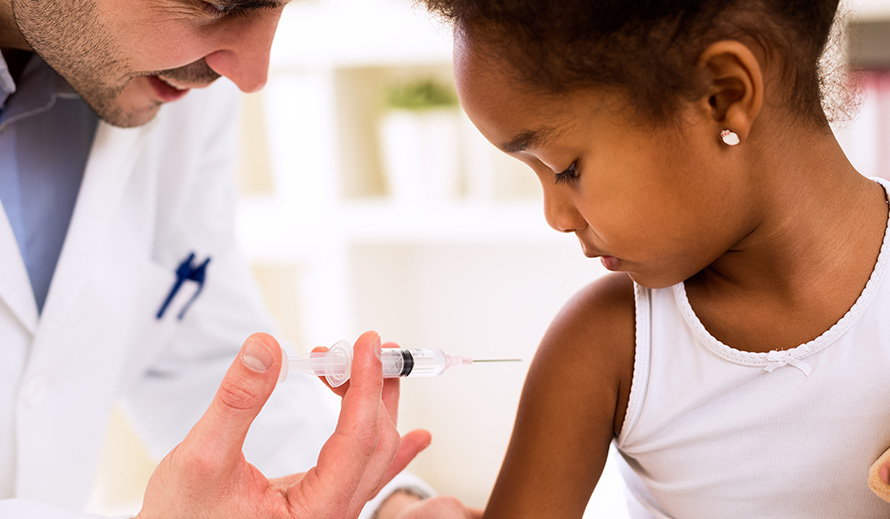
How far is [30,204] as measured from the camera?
128cm

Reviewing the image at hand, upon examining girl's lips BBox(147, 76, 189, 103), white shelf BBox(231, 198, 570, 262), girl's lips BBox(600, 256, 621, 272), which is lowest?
white shelf BBox(231, 198, 570, 262)

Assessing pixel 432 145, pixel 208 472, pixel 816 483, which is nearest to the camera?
pixel 208 472

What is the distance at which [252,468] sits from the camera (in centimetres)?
85

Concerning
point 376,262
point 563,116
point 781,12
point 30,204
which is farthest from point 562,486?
point 376,262

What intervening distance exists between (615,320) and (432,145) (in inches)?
59.0

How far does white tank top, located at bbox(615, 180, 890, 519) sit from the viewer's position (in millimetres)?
891

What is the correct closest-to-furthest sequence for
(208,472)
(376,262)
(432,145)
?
1. (208,472)
2. (432,145)
3. (376,262)

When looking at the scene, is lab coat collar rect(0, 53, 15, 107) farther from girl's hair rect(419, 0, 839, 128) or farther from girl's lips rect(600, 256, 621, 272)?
girl's lips rect(600, 256, 621, 272)

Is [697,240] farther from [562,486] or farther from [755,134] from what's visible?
[562,486]

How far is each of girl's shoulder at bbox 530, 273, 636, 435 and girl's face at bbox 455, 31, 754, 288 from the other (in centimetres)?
12

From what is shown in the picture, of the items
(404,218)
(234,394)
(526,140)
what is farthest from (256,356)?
(404,218)

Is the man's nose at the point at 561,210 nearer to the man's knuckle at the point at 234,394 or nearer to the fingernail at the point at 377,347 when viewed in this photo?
the fingernail at the point at 377,347

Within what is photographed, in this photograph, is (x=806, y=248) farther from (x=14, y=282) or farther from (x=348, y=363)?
(x=14, y=282)

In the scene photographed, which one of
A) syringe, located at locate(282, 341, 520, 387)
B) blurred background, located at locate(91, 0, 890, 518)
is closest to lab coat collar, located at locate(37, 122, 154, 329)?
syringe, located at locate(282, 341, 520, 387)
